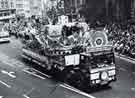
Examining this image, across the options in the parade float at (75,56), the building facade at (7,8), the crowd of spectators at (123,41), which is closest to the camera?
the parade float at (75,56)

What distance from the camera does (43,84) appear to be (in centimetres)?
2269

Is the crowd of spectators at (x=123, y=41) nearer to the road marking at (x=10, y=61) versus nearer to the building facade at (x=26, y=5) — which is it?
the road marking at (x=10, y=61)

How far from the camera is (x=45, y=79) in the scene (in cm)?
2392

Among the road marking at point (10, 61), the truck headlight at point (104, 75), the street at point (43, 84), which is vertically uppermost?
the truck headlight at point (104, 75)

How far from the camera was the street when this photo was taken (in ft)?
66.6

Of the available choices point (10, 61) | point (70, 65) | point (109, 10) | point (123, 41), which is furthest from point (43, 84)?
point (109, 10)

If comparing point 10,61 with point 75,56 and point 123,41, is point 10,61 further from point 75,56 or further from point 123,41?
point 123,41

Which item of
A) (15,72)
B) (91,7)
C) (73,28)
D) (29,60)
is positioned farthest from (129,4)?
(15,72)

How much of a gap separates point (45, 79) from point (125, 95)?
6.89 meters

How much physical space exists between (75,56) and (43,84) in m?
3.21

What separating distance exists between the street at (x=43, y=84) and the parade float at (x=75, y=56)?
0.81 m

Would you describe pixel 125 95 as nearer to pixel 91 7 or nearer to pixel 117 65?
pixel 117 65

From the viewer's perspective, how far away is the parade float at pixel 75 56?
66.4ft

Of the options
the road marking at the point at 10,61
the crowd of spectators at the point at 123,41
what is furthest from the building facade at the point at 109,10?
the road marking at the point at 10,61
